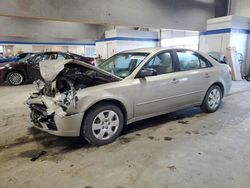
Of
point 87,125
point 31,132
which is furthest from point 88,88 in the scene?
point 31,132

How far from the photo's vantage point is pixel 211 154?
99.0 inches

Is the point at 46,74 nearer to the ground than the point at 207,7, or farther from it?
nearer to the ground

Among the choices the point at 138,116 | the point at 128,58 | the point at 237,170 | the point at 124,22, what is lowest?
the point at 237,170

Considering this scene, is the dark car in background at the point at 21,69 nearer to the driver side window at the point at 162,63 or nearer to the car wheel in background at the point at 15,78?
the car wheel in background at the point at 15,78

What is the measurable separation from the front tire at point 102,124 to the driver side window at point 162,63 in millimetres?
904

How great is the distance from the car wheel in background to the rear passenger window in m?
6.60

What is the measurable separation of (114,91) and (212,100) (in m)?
2.20

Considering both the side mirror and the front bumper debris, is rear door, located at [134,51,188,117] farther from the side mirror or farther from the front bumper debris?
the front bumper debris

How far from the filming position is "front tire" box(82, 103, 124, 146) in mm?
2627

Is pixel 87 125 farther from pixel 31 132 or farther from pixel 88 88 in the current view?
pixel 31 132

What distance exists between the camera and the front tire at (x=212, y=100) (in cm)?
392

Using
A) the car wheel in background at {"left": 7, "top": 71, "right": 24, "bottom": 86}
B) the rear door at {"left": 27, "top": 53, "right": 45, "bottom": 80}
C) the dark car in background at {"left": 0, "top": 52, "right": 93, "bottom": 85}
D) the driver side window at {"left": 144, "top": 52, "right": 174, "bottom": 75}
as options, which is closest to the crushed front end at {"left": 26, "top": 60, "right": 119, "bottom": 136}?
the driver side window at {"left": 144, "top": 52, "right": 174, "bottom": 75}

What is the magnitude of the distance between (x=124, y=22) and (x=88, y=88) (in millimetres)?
4930

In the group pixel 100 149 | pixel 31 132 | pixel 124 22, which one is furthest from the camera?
pixel 124 22
